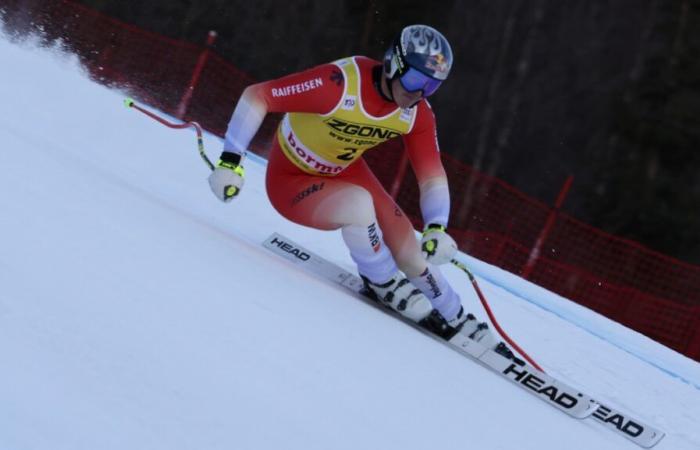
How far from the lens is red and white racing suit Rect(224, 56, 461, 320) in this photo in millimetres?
3613

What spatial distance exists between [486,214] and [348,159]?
11357mm

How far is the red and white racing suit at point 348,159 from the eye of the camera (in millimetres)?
3613

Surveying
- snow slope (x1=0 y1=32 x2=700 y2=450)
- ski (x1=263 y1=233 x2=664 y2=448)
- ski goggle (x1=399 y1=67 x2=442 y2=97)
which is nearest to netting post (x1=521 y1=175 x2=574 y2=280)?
snow slope (x1=0 y1=32 x2=700 y2=450)

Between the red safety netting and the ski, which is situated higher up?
the ski

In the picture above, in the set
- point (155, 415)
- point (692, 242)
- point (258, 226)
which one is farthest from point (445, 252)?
point (692, 242)

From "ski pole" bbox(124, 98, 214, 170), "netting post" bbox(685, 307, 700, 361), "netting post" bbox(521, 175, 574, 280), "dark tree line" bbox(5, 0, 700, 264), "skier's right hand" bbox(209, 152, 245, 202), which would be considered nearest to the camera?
"skier's right hand" bbox(209, 152, 245, 202)

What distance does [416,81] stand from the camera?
139 inches

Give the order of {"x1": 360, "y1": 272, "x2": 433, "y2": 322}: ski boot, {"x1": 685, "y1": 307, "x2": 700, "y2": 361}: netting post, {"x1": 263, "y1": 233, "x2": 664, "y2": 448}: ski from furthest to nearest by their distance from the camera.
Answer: {"x1": 685, "y1": 307, "x2": 700, "y2": 361}: netting post
{"x1": 360, "y1": 272, "x2": 433, "y2": 322}: ski boot
{"x1": 263, "y1": 233, "x2": 664, "y2": 448}: ski

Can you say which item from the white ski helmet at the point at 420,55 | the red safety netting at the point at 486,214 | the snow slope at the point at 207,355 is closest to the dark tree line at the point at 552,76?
the red safety netting at the point at 486,214

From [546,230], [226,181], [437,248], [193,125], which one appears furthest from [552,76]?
[226,181]

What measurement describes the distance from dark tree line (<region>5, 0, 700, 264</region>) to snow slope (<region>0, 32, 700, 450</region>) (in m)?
14.0

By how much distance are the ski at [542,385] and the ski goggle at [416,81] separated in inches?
36.1

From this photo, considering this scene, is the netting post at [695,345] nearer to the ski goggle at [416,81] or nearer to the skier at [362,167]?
the skier at [362,167]

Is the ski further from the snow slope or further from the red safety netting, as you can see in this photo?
the red safety netting
